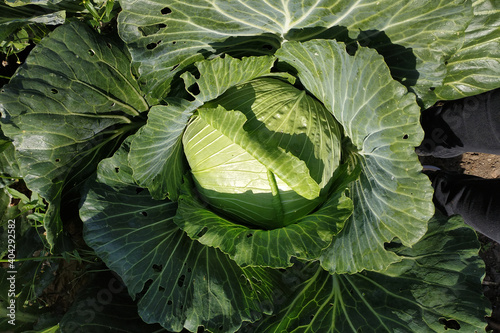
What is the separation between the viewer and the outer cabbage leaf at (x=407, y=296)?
2.33m

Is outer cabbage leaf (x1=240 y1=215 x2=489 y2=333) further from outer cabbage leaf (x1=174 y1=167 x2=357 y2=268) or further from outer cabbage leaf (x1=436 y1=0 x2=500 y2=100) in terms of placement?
outer cabbage leaf (x1=436 y1=0 x2=500 y2=100)

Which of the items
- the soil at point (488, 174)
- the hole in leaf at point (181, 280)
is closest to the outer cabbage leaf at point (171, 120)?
the hole in leaf at point (181, 280)

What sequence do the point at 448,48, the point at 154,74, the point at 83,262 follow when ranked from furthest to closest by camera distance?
the point at 83,262, the point at 154,74, the point at 448,48

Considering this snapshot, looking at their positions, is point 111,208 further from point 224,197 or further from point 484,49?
point 484,49

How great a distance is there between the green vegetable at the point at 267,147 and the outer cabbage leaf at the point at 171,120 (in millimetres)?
107

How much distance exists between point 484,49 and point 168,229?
7.75 ft

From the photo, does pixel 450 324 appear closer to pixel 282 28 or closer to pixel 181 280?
pixel 181 280

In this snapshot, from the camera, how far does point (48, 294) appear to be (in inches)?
138

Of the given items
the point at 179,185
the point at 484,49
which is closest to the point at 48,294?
the point at 179,185

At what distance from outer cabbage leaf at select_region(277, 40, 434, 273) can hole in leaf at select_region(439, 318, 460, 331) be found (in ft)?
1.95

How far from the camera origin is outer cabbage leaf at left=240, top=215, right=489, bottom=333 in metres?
2.33

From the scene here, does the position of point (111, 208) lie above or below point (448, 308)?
above

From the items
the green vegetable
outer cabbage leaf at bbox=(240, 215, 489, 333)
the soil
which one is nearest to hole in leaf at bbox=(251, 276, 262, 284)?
outer cabbage leaf at bbox=(240, 215, 489, 333)

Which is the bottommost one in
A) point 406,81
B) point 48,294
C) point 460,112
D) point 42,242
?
point 48,294
